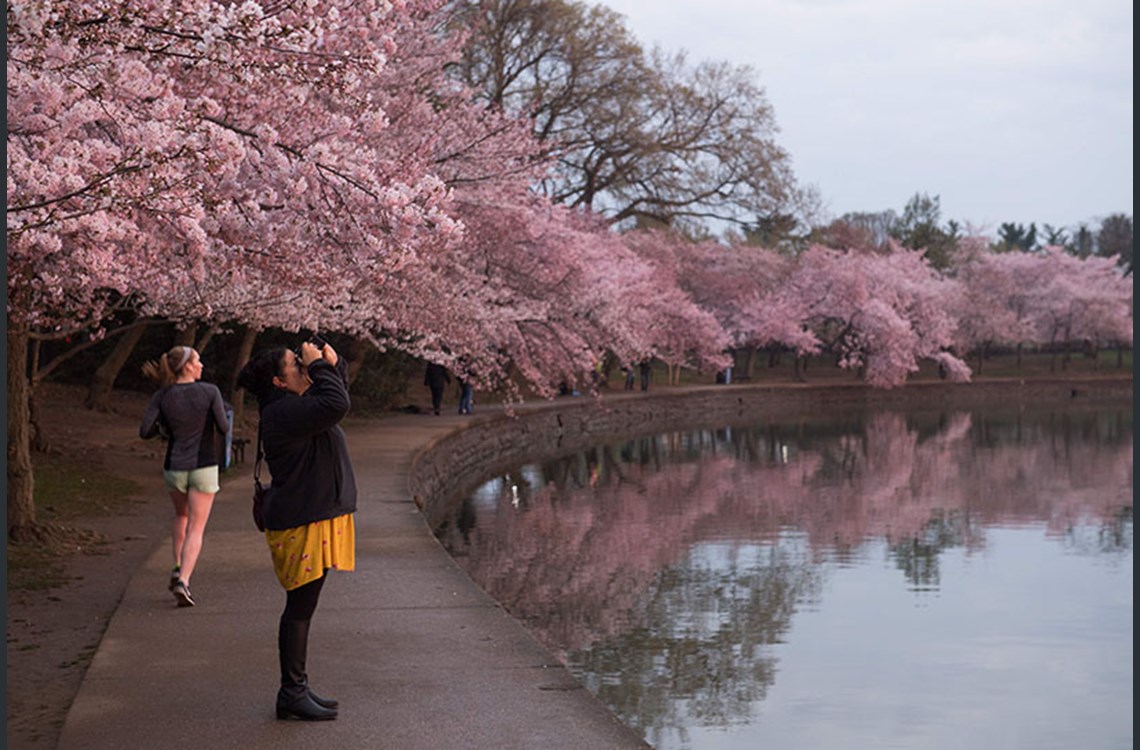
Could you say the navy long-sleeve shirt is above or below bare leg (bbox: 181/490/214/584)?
above

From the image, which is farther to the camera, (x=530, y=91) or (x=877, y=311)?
(x=877, y=311)

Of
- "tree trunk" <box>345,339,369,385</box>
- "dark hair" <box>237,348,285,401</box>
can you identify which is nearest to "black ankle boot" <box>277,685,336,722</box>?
"dark hair" <box>237,348,285,401</box>

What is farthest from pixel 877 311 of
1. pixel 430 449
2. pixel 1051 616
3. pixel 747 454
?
pixel 1051 616

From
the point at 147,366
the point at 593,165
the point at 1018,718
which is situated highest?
the point at 593,165

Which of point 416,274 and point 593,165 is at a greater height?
point 593,165

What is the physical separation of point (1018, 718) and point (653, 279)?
39596 millimetres

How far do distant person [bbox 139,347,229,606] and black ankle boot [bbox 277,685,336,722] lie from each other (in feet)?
9.73

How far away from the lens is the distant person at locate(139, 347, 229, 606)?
9258mm

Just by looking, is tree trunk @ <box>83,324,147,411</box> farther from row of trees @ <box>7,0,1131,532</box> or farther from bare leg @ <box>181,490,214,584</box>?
bare leg @ <box>181,490,214,584</box>

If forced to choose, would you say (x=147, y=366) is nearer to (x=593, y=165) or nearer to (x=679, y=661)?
(x=679, y=661)

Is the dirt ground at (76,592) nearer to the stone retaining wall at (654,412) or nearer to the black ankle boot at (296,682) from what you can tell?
the black ankle boot at (296,682)

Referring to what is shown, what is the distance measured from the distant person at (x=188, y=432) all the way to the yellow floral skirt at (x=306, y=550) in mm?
3043

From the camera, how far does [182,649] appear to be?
784cm

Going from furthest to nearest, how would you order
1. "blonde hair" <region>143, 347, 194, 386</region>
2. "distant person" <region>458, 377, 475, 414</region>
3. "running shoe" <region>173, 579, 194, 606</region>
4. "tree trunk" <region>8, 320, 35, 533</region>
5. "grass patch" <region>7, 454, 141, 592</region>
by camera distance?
"distant person" <region>458, 377, 475, 414</region> → "tree trunk" <region>8, 320, 35, 533</region> → "grass patch" <region>7, 454, 141, 592</region> → "blonde hair" <region>143, 347, 194, 386</region> → "running shoe" <region>173, 579, 194, 606</region>
